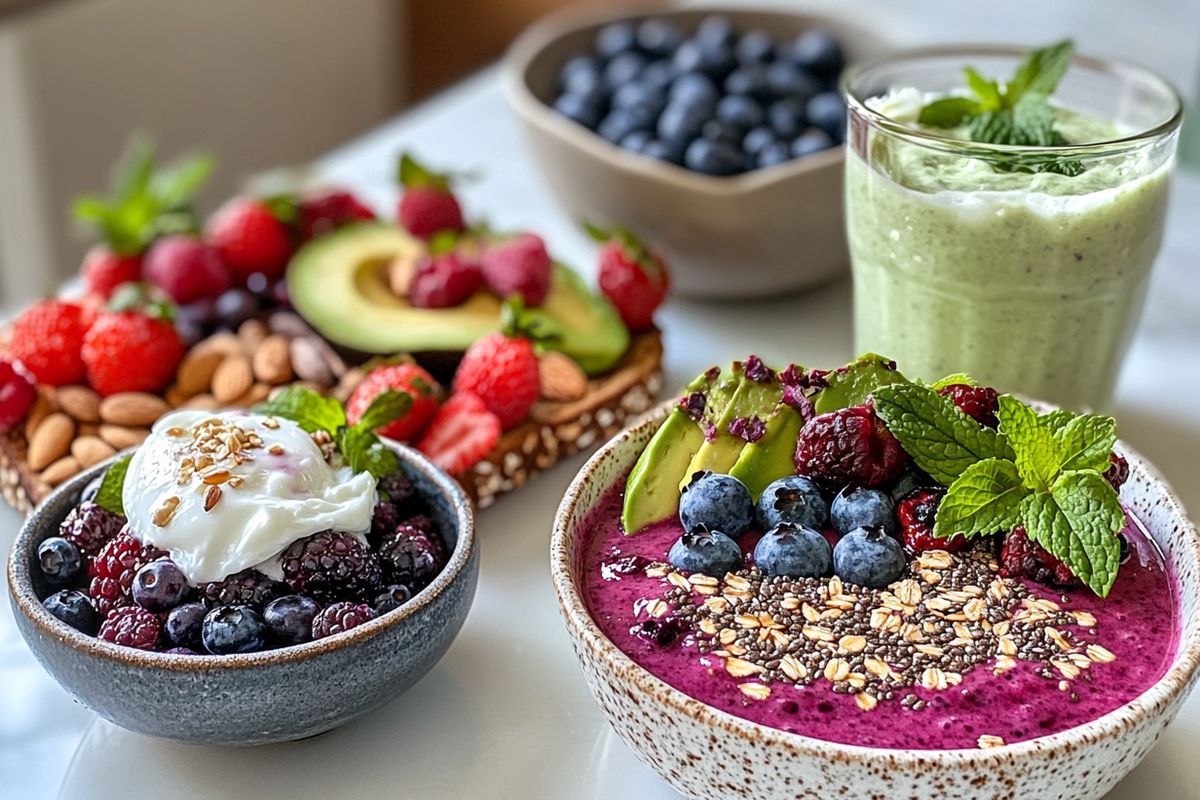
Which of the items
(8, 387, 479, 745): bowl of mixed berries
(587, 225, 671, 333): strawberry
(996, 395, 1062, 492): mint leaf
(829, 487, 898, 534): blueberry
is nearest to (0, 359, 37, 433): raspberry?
(8, 387, 479, 745): bowl of mixed berries

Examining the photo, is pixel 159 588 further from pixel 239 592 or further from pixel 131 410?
pixel 131 410

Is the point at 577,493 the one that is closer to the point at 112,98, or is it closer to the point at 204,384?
the point at 204,384

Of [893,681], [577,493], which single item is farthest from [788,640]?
[577,493]

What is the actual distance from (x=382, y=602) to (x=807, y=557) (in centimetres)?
32

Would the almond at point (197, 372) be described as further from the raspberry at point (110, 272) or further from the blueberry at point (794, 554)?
the blueberry at point (794, 554)

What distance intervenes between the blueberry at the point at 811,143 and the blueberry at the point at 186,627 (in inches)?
37.0

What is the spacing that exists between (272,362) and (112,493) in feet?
1.25

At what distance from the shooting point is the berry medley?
1.56 meters

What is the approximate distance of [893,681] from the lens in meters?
0.83

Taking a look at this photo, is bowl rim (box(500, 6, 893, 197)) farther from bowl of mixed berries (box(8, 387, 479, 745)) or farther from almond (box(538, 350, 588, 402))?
bowl of mixed berries (box(8, 387, 479, 745))

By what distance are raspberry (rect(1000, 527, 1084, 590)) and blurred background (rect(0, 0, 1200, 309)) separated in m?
1.08

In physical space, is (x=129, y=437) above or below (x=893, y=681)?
below

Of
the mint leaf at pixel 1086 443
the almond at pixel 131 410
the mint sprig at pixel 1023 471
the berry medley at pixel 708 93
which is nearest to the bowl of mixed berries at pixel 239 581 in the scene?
the almond at pixel 131 410

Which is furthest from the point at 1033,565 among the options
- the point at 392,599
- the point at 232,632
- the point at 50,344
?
the point at 50,344
